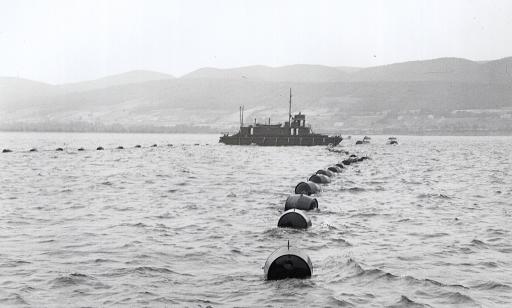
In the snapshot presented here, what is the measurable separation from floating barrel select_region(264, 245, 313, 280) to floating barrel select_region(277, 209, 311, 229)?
21.9 feet

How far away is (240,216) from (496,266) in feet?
37.1

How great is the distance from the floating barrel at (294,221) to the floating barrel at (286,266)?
668cm

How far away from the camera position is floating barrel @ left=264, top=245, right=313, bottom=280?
550 inches

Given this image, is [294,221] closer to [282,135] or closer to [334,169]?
[334,169]

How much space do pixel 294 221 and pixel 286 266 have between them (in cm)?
692

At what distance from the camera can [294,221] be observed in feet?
68.5

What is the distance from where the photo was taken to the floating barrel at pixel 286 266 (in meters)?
14.0

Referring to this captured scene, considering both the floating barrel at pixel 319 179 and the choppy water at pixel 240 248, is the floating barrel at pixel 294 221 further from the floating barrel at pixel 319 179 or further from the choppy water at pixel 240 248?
the floating barrel at pixel 319 179

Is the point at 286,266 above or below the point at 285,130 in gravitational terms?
below

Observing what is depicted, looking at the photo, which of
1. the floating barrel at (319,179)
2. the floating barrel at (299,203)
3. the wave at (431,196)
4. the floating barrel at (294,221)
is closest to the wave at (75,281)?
the floating barrel at (294,221)

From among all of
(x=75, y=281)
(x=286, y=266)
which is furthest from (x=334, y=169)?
(x=75, y=281)

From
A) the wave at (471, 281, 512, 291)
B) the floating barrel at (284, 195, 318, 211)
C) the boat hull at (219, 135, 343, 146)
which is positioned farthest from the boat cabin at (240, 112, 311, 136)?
the wave at (471, 281, 512, 291)

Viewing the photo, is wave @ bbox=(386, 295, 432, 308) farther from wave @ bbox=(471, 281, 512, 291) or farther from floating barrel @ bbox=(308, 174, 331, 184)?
floating barrel @ bbox=(308, 174, 331, 184)

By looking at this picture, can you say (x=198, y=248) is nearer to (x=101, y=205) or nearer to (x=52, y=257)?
(x=52, y=257)
